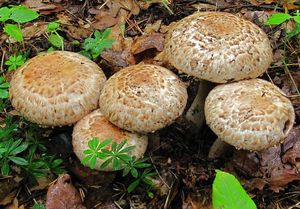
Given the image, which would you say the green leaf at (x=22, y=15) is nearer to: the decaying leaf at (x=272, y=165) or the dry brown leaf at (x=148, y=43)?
the dry brown leaf at (x=148, y=43)

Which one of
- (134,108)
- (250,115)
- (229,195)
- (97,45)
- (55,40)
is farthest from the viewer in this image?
(55,40)

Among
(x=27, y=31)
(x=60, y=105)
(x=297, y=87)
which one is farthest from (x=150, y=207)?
(x=27, y=31)

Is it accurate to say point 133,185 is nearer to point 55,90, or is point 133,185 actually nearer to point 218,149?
point 218,149

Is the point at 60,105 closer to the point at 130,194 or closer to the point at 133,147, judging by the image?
the point at 133,147

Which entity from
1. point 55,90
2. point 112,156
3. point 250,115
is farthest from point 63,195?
point 250,115

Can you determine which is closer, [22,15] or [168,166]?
[168,166]

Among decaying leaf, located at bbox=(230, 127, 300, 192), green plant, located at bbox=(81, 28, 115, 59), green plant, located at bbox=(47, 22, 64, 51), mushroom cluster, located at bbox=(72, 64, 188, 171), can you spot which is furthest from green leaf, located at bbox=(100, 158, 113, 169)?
green plant, located at bbox=(47, 22, 64, 51)

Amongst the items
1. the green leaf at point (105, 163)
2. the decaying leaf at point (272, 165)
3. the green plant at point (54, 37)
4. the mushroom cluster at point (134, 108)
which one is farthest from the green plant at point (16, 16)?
the decaying leaf at point (272, 165)
